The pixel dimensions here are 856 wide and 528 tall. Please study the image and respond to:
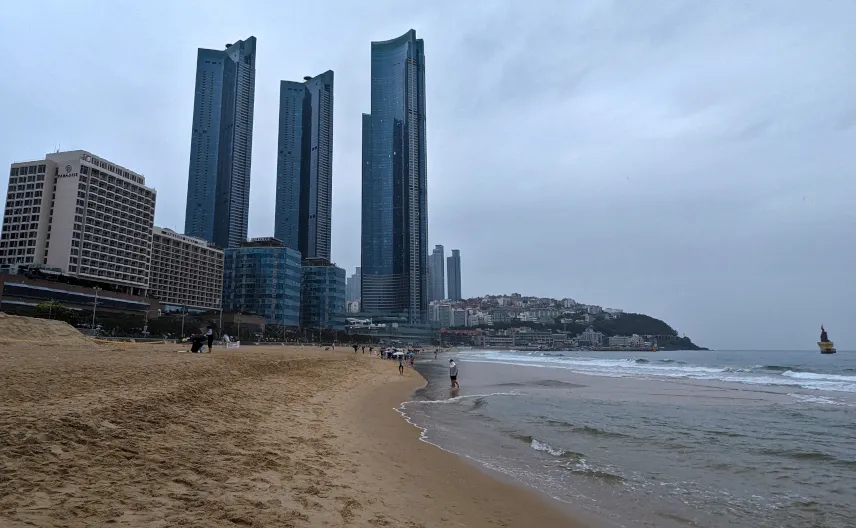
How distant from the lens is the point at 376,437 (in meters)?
11.0

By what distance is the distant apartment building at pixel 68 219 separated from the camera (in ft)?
297

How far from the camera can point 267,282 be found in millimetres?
138625

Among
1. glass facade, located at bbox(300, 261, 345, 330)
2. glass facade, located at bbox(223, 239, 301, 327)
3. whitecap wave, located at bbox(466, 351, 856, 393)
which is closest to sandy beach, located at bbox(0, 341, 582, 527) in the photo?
whitecap wave, located at bbox(466, 351, 856, 393)

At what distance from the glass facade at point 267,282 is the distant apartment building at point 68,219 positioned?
1630 inches

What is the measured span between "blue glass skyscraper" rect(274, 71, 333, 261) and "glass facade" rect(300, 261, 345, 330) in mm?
38674

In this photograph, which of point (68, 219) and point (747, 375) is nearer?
point (747, 375)

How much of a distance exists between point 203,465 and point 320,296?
156 metres

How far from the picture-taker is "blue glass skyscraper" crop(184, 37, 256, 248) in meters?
175

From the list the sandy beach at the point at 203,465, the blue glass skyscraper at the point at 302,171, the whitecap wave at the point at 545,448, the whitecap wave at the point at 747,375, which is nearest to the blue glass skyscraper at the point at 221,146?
the blue glass skyscraper at the point at 302,171

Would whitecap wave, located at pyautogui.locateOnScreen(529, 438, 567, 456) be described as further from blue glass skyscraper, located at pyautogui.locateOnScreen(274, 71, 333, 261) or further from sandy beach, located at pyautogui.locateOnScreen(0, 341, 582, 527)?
blue glass skyscraper, located at pyautogui.locateOnScreen(274, 71, 333, 261)

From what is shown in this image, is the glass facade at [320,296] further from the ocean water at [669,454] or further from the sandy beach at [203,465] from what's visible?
the sandy beach at [203,465]

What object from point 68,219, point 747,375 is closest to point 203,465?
point 747,375

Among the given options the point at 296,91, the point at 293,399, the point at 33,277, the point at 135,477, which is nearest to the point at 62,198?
the point at 33,277

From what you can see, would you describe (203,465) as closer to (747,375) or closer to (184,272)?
(747,375)
